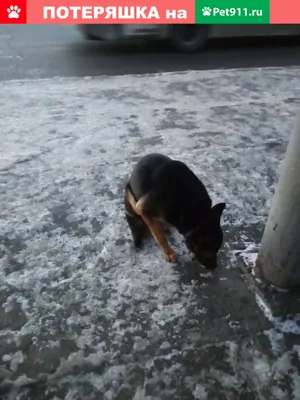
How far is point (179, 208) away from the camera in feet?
8.80

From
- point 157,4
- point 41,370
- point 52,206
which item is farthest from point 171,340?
point 157,4

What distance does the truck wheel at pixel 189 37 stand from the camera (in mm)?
9102

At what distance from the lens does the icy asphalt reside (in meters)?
2.16

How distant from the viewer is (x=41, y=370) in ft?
7.17

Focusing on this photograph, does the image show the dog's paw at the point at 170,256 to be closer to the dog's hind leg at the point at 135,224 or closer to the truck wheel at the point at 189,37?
the dog's hind leg at the point at 135,224

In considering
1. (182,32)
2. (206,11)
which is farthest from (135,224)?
(206,11)

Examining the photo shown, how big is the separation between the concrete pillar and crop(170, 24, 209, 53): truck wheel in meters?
7.23

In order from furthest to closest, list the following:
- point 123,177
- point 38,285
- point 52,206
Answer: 1. point 123,177
2. point 52,206
3. point 38,285

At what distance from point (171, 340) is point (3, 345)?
856mm

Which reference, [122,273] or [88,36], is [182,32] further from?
[122,273]

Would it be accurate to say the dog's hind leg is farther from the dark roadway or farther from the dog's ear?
the dark roadway

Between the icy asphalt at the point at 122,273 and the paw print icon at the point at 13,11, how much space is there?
565 cm

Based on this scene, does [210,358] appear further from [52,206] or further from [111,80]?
[111,80]

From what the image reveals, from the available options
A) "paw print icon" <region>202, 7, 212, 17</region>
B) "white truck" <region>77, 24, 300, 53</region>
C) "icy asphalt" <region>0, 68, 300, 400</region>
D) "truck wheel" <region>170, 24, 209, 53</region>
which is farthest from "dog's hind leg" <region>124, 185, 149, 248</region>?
"paw print icon" <region>202, 7, 212, 17</region>
